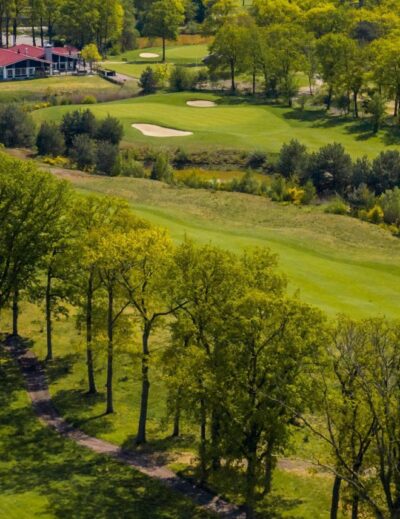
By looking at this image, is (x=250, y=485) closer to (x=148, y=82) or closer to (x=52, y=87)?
(x=52, y=87)

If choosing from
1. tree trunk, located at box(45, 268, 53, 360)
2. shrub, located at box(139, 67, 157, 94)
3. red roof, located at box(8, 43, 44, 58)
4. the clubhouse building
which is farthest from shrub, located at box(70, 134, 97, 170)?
red roof, located at box(8, 43, 44, 58)

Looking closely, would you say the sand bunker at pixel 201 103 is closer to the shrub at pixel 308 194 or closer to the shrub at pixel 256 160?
the shrub at pixel 256 160

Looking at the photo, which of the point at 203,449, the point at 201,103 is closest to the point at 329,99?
the point at 201,103

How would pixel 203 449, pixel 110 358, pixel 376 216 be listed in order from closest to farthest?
pixel 203 449 < pixel 110 358 < pixel 376 216

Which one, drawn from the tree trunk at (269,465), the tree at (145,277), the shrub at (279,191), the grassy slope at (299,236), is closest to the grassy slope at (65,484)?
the tree trunk at (269,465)

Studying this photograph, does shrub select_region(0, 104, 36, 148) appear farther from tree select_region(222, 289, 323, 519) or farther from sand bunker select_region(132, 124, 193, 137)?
tree select_region(222, 289, 323, 519)

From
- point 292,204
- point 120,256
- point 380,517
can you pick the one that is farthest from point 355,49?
point 380,517
